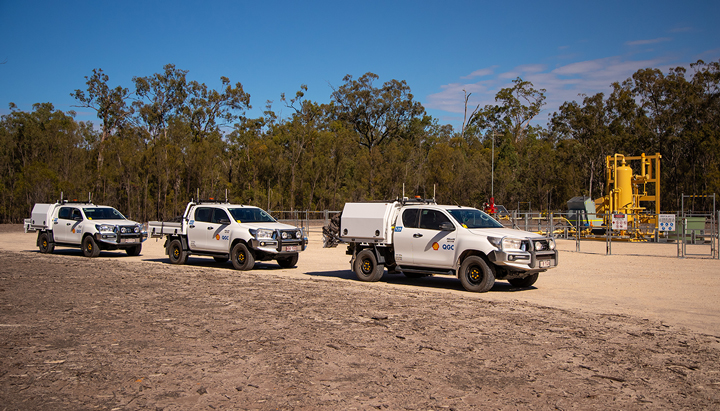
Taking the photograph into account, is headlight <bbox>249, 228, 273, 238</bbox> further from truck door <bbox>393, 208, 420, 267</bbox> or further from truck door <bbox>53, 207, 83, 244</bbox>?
truck door <bbox>53, 207, 83, 244</bbox>

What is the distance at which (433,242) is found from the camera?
13266mm

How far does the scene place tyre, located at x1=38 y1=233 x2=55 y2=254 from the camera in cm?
2288

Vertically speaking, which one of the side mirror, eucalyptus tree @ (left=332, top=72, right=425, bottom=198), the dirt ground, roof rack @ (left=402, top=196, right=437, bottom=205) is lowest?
the dirt ground

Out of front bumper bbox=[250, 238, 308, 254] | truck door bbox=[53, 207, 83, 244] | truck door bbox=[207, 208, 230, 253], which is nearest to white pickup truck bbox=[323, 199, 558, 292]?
front bumper bbox=[250, 238, 308, 254]

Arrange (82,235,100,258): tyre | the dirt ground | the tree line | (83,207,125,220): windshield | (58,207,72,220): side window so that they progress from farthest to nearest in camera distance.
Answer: the tree line → (58,207,72,220): side window → (83,207,125,220): windshield → (82,235,100,258): tyre → the dirt ground

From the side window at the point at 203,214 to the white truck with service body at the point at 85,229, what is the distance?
14.1ft

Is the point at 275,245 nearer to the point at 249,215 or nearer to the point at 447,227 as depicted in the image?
the point at 249,215

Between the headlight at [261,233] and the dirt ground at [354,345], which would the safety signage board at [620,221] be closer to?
the dirt ground at [354,345]

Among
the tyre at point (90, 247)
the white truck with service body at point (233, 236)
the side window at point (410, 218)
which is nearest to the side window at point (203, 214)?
the white truck with service body at point (233, 236)

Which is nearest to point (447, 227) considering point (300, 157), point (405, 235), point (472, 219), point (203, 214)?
point (472, 219)

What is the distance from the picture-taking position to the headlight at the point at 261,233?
664 inches

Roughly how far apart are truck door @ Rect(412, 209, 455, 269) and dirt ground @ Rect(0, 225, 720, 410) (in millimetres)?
676

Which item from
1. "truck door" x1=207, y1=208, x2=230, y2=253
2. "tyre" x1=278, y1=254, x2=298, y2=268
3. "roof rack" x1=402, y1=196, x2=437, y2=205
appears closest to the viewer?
"roof rack" x1=402, y1=196, x2=437, y2=205

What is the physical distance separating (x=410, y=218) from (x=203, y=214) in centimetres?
763
